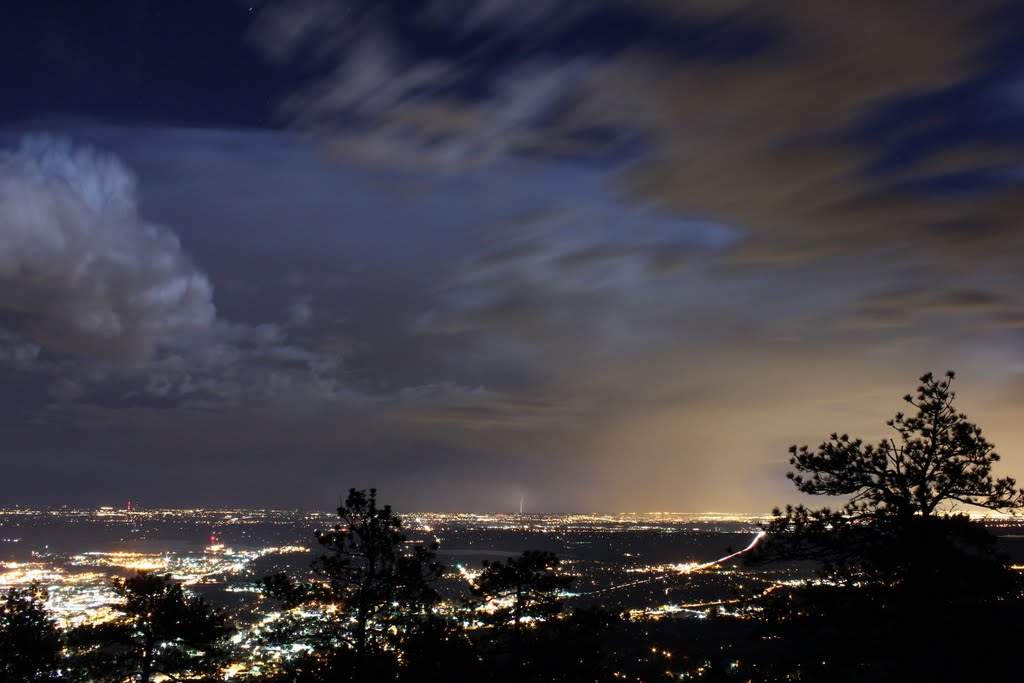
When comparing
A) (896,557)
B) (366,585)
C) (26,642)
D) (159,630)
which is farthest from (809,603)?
(26,642)

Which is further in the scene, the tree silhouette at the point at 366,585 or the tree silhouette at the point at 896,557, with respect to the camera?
the tree silhouette at the point at 366,585

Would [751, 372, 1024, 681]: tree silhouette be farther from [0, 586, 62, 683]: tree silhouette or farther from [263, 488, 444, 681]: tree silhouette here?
[0, 586, 62, 683]: tree silhouette

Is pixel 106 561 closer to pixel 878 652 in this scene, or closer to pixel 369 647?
pixel 369 647

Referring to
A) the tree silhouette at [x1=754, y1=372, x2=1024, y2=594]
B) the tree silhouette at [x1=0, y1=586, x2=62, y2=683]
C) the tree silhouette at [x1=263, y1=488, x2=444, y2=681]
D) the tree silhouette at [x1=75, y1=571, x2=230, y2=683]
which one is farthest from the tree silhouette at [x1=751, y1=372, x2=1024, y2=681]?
the tree silhouette at [x1=0, y1=586, x2=62, y2=683]

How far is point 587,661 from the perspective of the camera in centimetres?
2647

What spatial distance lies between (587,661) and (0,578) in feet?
581

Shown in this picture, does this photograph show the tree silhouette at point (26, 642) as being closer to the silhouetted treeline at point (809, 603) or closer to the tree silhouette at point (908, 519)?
the silhouetted treeline at point (809, 603)

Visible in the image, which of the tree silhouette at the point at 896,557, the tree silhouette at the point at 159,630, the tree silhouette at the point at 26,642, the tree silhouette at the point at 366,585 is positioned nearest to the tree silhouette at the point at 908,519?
the tree silhouette at the point at 896,557

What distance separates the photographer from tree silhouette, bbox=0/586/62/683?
105 feet

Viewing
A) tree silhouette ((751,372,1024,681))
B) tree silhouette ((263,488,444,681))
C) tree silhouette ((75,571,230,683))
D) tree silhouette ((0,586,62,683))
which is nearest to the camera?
tree silhouette ((751,372,1024,681))

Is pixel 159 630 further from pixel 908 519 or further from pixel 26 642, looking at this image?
pixel 908 519

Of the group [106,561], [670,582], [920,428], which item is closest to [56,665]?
[920,428]

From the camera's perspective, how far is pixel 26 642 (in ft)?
109

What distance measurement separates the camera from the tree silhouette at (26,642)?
31922 millimetres
